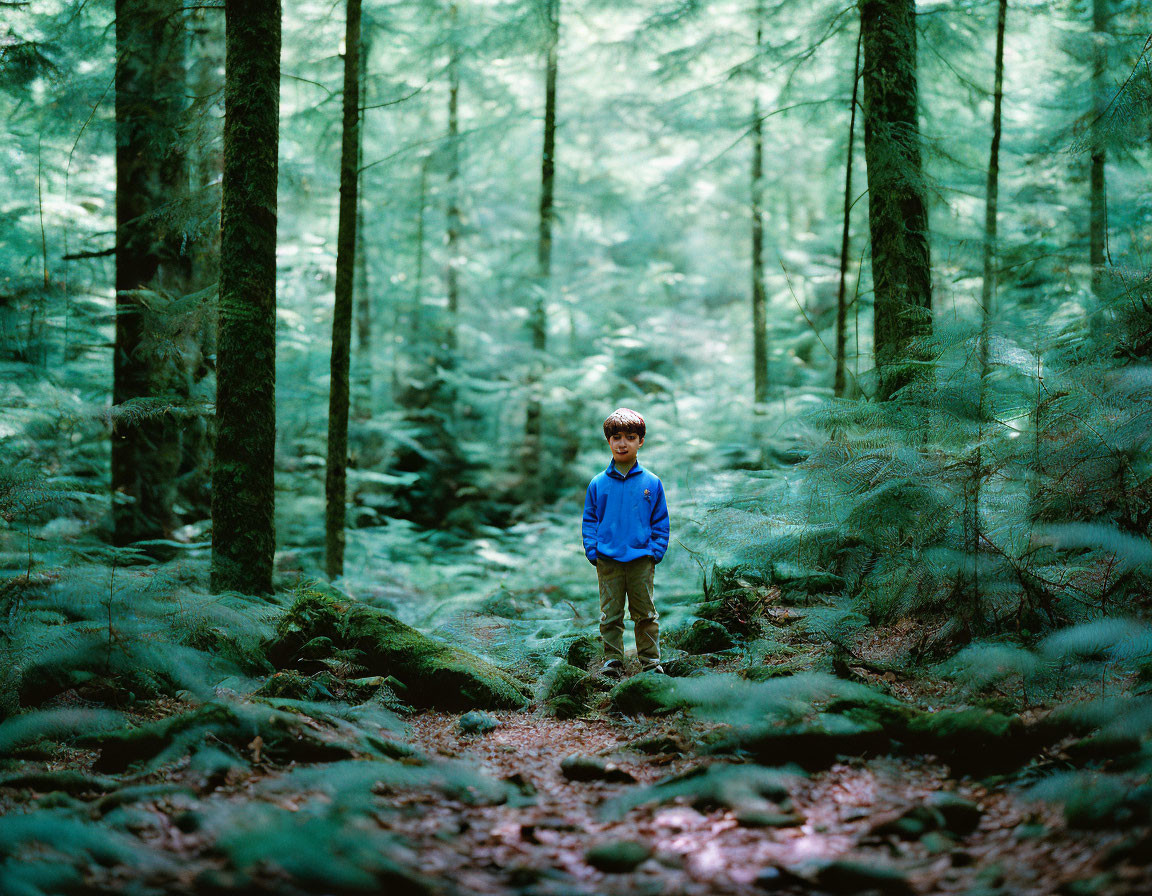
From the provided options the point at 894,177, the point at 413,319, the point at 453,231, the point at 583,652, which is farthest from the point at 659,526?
the point at 453,231

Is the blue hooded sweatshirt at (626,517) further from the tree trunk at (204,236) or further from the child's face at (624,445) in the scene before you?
the tree trunk at (204,236)

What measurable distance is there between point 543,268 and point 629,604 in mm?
9952

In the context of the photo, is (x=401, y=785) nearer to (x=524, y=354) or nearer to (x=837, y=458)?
(x=837, y=458)

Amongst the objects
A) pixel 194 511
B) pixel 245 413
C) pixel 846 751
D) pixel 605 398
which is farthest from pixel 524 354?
pixel 846 751

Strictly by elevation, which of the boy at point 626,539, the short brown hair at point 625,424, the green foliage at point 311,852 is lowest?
the green foliage at point 311,852

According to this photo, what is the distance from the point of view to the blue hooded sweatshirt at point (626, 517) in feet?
18.0

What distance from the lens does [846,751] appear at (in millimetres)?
3527

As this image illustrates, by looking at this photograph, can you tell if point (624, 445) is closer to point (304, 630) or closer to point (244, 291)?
point (304, 630)

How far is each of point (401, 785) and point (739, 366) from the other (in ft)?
53.0

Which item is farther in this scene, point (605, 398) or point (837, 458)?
point (605, 398)

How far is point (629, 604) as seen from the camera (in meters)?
5.50

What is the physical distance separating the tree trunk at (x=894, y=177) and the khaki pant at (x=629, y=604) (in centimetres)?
265

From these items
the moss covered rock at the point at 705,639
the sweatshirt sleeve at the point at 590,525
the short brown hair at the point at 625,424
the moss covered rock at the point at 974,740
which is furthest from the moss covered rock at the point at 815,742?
the short brown hair at the point at 625,424

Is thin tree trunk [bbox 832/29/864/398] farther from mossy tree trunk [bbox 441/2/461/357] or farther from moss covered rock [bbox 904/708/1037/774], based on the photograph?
mossy tree trunk [bbox 441/2/461/357]
